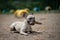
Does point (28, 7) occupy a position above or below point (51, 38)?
above

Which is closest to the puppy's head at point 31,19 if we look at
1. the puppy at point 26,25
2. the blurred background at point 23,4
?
the puppy at point 26,25

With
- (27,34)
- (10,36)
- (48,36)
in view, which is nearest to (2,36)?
(10,36)

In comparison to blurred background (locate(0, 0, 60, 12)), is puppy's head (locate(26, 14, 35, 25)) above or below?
below

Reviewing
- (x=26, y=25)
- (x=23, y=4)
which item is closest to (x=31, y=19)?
(x=26, y=25)

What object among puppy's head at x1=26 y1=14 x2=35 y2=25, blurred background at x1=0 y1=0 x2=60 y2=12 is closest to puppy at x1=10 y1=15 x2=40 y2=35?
puppy's head at x1=26 y1=14 x2=35 y2=25

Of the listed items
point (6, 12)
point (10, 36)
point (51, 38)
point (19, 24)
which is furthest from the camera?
point (6, 12)

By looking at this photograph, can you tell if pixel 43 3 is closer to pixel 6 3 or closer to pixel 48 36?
pixel 6 3

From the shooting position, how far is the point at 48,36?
2.11 meters

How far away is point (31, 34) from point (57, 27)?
1.39 ft

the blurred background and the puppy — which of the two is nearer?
the puppy

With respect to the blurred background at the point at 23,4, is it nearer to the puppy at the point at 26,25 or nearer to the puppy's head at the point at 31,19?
the puppy at the point at 26,25

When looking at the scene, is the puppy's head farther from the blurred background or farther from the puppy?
the blurred background

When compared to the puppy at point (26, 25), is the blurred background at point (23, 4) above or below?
above

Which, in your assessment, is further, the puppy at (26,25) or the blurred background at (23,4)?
the blurred background at (23,4)
